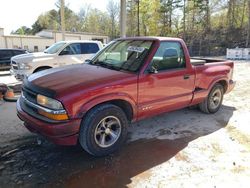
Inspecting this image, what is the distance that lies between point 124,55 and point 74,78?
110 centimetres

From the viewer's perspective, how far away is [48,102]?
10.6ft

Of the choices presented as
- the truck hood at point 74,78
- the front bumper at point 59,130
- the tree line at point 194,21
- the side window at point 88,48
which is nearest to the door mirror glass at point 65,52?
the side window at point 88,48

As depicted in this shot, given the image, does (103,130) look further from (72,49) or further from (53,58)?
(72,49)

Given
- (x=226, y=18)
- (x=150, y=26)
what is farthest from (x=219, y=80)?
(x=150, y=26)

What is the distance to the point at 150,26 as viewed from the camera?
1529 inches

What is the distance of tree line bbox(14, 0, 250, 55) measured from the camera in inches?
1180

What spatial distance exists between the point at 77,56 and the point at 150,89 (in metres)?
5.93

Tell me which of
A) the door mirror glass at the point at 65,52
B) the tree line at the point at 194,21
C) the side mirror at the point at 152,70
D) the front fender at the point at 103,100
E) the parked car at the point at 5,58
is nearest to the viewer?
the front fender at the point at 103,100

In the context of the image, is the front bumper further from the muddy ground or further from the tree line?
the tree line

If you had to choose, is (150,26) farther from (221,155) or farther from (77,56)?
(221,155)

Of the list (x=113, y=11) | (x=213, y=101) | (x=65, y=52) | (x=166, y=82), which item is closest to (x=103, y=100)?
(x=166, y=82)

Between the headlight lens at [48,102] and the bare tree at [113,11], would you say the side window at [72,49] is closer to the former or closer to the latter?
the headlight lens at [48,102]

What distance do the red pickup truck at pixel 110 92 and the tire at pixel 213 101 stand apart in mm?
485

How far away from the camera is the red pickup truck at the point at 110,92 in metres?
3.21
